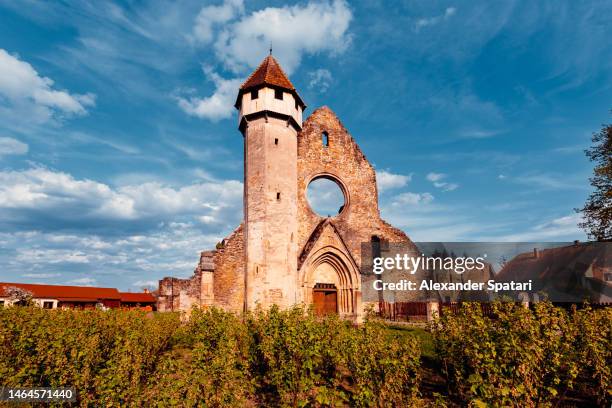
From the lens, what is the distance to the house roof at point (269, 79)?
1850 cm

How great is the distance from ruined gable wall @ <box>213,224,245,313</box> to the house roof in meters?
7.02

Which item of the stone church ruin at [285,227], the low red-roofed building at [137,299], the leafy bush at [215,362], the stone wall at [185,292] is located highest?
the stone church ruin at [285,227]

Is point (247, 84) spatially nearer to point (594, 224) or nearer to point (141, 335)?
point (141, 335)

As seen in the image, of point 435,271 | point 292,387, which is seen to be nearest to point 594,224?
point 435,271

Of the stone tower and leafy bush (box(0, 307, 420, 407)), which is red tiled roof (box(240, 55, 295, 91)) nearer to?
the stone tower

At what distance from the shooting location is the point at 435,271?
67.8 ft

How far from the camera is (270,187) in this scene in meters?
17.3

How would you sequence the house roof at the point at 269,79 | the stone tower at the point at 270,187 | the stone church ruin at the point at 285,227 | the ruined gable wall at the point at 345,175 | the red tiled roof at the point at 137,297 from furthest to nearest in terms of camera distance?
the red tiled roof at the point at 137,297
the ruined gable wall at the point at 345,175
the house roof at the point at 269,79
the stone church ruin at the point at 285,227
the stone tower at the point at 270,187

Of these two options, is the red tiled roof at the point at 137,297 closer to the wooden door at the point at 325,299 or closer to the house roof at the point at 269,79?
the wooden door at the point at 325,299

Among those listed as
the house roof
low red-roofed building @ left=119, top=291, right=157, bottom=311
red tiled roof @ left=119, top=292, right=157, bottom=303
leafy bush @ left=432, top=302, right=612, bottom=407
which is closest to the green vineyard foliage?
leafy bush @ left=432, top=302, right=612, bottom=407

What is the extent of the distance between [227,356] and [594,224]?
23.9 metres

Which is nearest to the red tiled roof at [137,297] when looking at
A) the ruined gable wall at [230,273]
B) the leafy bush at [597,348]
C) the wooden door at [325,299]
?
the ruined gable wall at [230,273]

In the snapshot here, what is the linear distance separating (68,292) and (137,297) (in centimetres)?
811

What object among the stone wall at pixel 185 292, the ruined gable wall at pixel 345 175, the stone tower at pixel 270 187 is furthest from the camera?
the ruined gable wall at pixel 345 175
